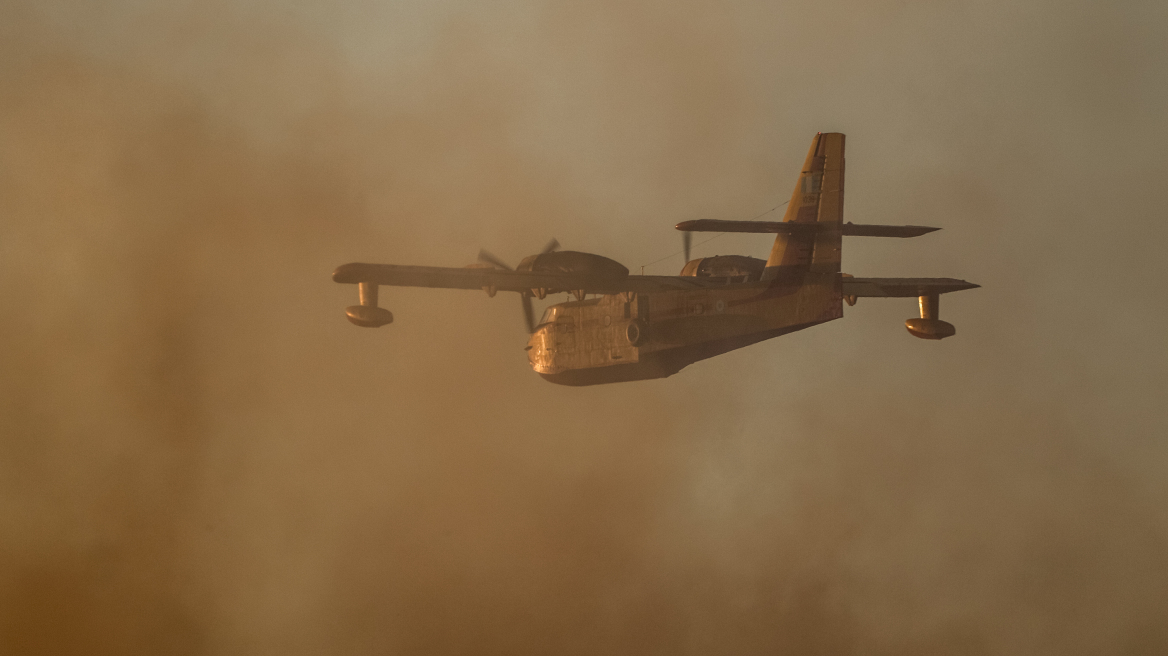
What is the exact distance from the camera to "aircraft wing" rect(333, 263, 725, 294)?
29.0m

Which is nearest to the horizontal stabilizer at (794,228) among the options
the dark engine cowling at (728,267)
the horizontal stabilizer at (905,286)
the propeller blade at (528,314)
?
the horizontal stabilizer at (905,286)

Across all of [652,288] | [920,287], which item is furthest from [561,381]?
[920,287]

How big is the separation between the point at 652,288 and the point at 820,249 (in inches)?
170

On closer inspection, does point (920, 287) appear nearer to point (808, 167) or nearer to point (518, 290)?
point (808, 167)

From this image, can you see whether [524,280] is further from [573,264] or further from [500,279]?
[573,264]

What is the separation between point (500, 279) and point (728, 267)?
6.91 m

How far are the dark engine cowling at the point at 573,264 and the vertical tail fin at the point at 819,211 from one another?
4224 mm

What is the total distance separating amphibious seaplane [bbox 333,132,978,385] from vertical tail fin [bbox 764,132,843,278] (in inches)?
1.0

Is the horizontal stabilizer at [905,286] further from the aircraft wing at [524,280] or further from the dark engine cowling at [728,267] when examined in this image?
the dark engine cowling at [728,267]

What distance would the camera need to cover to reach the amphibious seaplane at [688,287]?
29656mm

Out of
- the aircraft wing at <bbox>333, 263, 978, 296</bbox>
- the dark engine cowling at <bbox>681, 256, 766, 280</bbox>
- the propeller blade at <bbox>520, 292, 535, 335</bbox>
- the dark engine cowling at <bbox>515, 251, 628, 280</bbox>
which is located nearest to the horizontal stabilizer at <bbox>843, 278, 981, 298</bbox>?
the aircraft wing at <bbox>333, 263, 978, 296</bbox>

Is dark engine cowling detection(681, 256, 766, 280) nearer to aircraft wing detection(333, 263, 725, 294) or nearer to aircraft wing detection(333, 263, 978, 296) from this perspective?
aircraft wing detection(333, 263, 978, 296)

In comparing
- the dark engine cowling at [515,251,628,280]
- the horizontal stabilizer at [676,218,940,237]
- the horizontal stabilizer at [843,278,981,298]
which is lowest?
the horizontal stabilizer at [843,278,981,298]

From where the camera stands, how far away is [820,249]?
3047 cm
